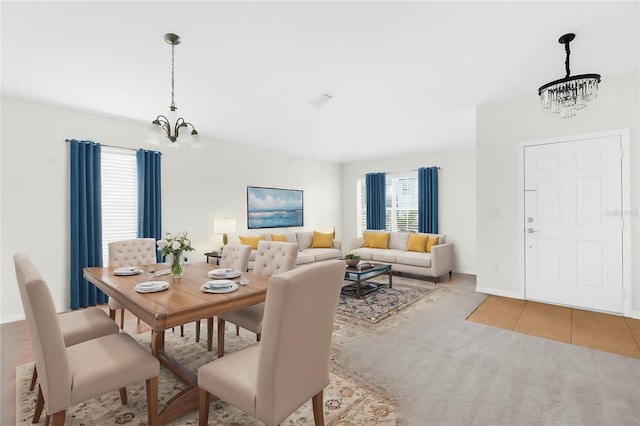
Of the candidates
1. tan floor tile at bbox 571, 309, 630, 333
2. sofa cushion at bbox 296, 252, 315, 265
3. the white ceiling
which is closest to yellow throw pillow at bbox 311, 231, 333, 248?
sofa cushion at bbox 296, 252, 315, 265

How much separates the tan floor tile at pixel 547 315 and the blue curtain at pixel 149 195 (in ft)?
16.2

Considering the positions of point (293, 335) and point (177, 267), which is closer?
point (293, 335)

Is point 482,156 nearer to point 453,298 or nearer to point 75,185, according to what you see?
point 453,298

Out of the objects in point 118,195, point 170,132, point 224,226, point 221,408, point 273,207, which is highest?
point 170,132

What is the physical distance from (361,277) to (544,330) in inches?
83.5

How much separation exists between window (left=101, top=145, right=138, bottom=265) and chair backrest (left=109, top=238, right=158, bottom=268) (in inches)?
47.6

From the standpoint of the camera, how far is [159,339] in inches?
86.7

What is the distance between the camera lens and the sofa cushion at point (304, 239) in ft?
21.9

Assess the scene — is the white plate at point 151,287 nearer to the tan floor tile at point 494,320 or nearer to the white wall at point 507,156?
the tan floor tile at point 494,320

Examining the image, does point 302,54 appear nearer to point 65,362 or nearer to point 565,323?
point 65,362

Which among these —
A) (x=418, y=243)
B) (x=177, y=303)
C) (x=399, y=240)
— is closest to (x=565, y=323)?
(x=418, y=243)

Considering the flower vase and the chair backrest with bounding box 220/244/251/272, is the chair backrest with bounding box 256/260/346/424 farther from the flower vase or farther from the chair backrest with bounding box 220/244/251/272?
the chair backrest with bounding box 220/244/251/272

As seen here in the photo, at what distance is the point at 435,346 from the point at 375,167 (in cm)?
546

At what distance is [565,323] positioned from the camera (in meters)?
3.22
